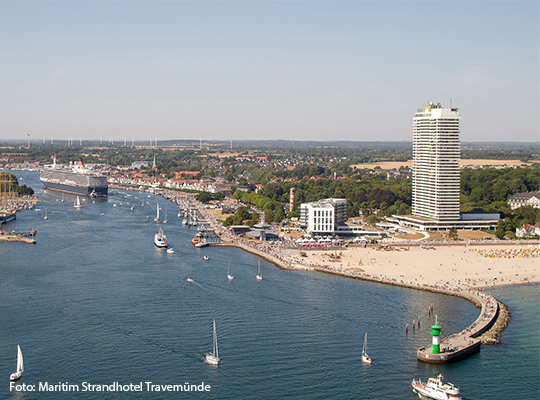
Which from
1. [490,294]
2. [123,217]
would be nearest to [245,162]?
[123,217]

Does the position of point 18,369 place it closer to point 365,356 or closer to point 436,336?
point 365,356

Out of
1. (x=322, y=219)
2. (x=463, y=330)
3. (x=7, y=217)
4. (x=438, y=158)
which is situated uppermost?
(x=438, y=158)

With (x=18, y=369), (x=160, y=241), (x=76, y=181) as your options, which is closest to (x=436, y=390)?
(x=18, y=369)

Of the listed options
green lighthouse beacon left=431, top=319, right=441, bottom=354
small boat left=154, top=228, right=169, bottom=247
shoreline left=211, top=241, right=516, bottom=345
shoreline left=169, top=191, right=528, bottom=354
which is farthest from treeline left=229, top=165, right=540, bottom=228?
green lighthouse beacon left=431, top=319, right=441, bottom=354

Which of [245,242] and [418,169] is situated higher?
[418,169]

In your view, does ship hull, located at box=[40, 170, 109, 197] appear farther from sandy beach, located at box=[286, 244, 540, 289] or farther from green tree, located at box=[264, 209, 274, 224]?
sandy beach, located at box=[286, 244, 540, 289]

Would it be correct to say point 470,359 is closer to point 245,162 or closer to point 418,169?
point 418,169
